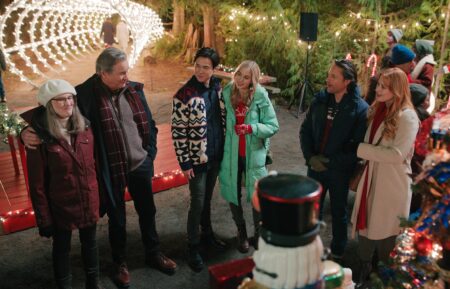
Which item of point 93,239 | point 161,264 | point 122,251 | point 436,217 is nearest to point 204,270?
point 161,264

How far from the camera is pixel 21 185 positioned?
4.91m

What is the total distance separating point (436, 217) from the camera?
5.65 feet

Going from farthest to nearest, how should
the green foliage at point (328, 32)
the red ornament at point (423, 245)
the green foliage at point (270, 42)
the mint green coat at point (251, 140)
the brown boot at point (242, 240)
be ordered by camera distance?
the green foliage at point (270, 42)
the green foliage at point (328, 32)
the brown boot at point (242, 240)
the mint green coat at point (251, 140)
the red ornament at point (423, 245)

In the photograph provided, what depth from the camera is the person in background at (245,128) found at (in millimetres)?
3494

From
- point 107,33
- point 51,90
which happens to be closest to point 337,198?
point 51,90

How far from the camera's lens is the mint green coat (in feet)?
11.7

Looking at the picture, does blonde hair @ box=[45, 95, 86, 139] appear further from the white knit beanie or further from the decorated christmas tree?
the decorated christmas tree

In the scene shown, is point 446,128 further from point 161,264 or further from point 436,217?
point 161,264

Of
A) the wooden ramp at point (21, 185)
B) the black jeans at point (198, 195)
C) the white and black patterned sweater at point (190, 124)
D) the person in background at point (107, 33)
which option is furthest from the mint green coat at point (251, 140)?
the person in background at point (107, 33)

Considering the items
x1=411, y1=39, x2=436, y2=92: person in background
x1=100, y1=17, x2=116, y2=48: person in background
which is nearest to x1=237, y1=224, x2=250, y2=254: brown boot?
x1=411, y1=39, x2=436, y2=92: person in background

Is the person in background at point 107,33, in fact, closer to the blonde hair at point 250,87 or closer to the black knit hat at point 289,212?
the blonde hair at point 250,87

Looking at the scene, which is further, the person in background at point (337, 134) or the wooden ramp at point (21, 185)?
the wooden ramp at point (21, 185)

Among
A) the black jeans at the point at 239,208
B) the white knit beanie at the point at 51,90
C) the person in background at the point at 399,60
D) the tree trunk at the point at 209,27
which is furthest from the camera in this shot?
the tree trunk at the point at 209,27

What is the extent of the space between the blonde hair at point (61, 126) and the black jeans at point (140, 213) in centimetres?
65
